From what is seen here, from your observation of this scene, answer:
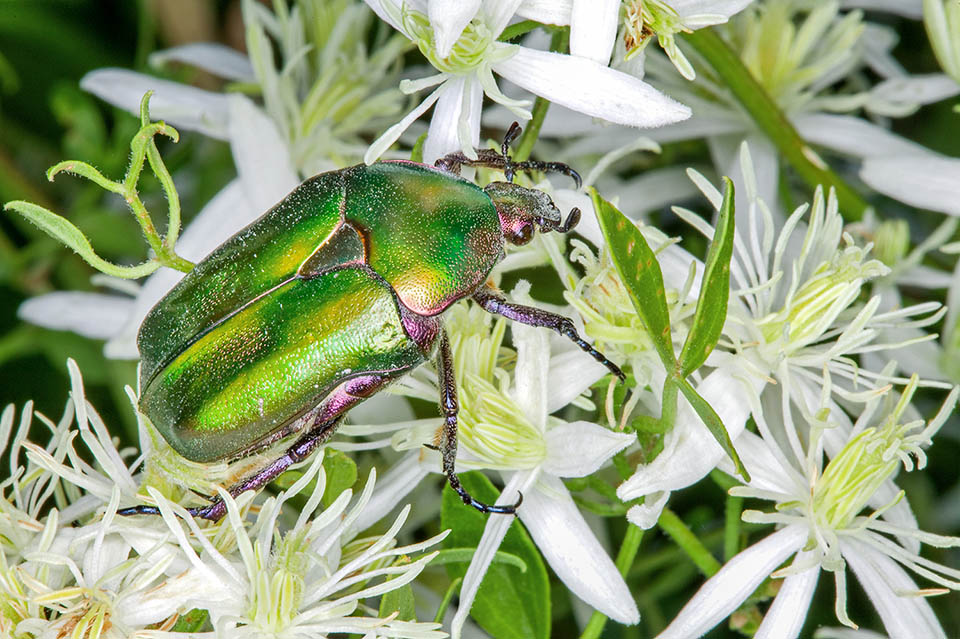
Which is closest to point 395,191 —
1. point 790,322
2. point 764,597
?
point 790,322

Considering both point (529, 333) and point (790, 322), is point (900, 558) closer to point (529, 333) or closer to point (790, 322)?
point (790, 322)

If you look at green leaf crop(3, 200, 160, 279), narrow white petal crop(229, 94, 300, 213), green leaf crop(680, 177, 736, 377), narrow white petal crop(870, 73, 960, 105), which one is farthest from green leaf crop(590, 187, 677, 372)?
narrow white petal crop(870, 73, 960, 105)

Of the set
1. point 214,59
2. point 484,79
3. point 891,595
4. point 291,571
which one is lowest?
point 891,595

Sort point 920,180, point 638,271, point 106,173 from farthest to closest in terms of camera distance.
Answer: point 106,173 → point 920,180 → point 638,271

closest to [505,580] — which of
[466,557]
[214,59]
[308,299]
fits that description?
[466,557]

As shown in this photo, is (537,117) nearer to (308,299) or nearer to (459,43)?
(459,43)

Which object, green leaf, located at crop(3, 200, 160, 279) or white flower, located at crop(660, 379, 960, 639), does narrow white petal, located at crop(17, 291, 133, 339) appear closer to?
green leaf, located at crop(3, 200, 160, 279)

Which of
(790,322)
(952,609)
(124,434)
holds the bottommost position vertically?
(952,609)

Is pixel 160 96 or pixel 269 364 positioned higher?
pixel 160 96
